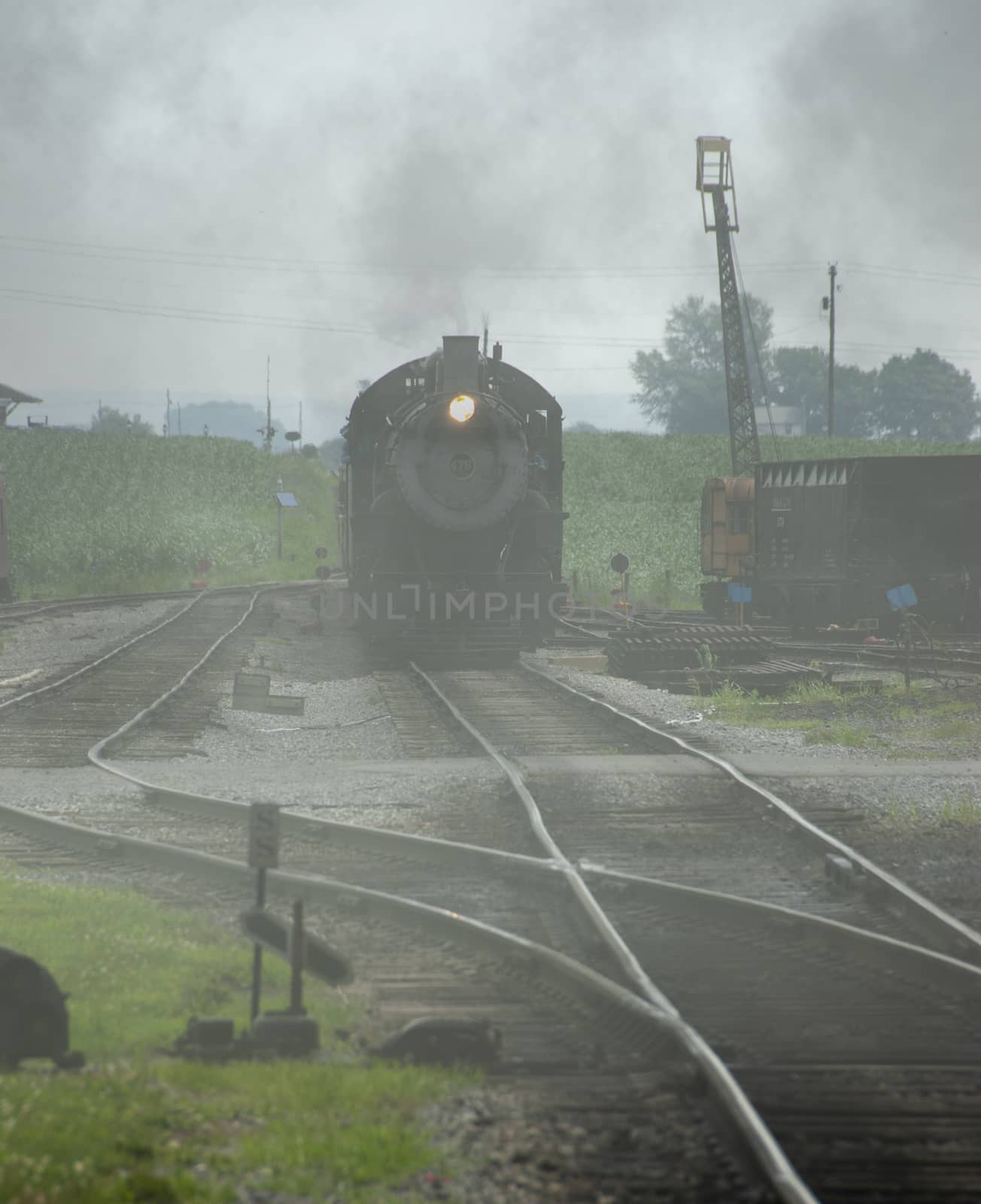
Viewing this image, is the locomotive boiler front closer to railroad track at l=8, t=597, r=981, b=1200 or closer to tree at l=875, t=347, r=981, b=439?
railroad track at l=8, t=597, r=981, b=1200

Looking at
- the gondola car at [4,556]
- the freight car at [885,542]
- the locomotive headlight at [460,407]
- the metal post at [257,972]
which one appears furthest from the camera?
the gondola car at [4,556]

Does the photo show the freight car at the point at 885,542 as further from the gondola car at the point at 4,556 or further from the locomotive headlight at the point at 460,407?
the gondola car at the point at 4,556

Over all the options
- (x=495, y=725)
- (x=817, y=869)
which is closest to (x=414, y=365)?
(x=495, y=725)

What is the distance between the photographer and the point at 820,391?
516 ft

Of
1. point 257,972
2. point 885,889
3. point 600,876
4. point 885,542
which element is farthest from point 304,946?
point 885,542

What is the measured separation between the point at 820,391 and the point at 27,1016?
523 feet

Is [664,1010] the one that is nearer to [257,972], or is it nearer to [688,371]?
[257,972]

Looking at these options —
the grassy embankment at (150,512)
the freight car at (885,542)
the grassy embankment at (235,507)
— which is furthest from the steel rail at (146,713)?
the grassy embankment at (150,512)

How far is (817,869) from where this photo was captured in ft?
27.1

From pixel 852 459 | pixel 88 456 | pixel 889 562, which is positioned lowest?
pixel 889 562

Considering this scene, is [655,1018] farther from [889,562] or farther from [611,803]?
[889,562]

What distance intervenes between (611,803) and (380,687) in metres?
8.27

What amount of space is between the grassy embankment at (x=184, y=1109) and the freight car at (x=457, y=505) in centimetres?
1417

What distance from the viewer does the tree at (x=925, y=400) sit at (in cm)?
15350
